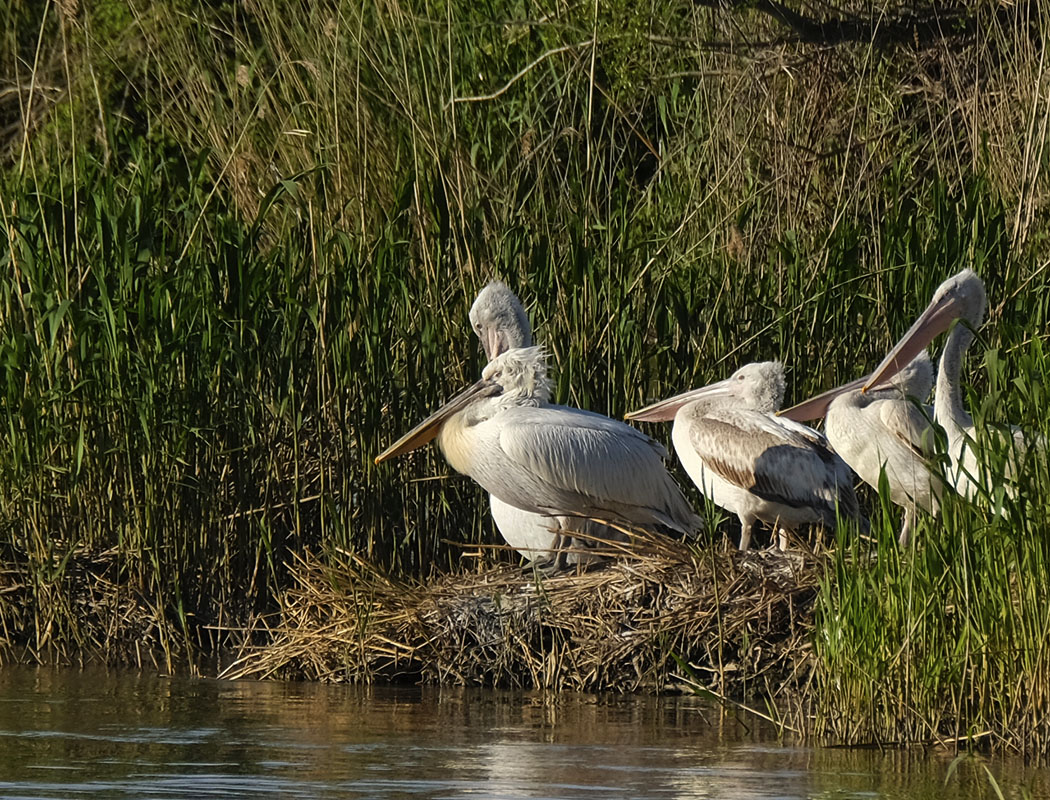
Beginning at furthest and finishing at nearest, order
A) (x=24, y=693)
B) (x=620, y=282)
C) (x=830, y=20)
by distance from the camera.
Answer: (x=830, y=20) → (x=620, y=282) → (x=24, y=693)

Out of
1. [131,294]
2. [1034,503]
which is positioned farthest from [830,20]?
[1034,503]

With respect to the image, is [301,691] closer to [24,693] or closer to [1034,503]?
[24,693]

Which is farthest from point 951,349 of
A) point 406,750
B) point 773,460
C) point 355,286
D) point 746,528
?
point 406,750

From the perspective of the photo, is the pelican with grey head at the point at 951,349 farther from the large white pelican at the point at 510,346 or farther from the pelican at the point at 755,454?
the large white pelican at the point at 510,346

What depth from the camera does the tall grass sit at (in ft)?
22.8

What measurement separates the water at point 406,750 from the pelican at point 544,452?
2.89ft

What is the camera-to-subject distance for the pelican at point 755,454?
6.95m

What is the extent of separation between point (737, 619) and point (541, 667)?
742 millimetres

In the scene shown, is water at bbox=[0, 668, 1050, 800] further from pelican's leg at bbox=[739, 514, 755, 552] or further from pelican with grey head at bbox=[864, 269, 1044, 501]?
pelican with grey head at bbox=[864, 269, 1044, 501]

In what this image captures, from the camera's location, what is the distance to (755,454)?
6.99 meters

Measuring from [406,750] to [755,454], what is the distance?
7.48 ft

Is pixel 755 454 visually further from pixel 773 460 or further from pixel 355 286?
pixel 355 286

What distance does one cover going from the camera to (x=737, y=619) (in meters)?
6.26

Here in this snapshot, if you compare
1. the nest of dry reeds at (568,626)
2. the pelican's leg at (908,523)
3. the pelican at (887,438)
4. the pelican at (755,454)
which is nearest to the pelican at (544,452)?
the pelican at (755,454)
